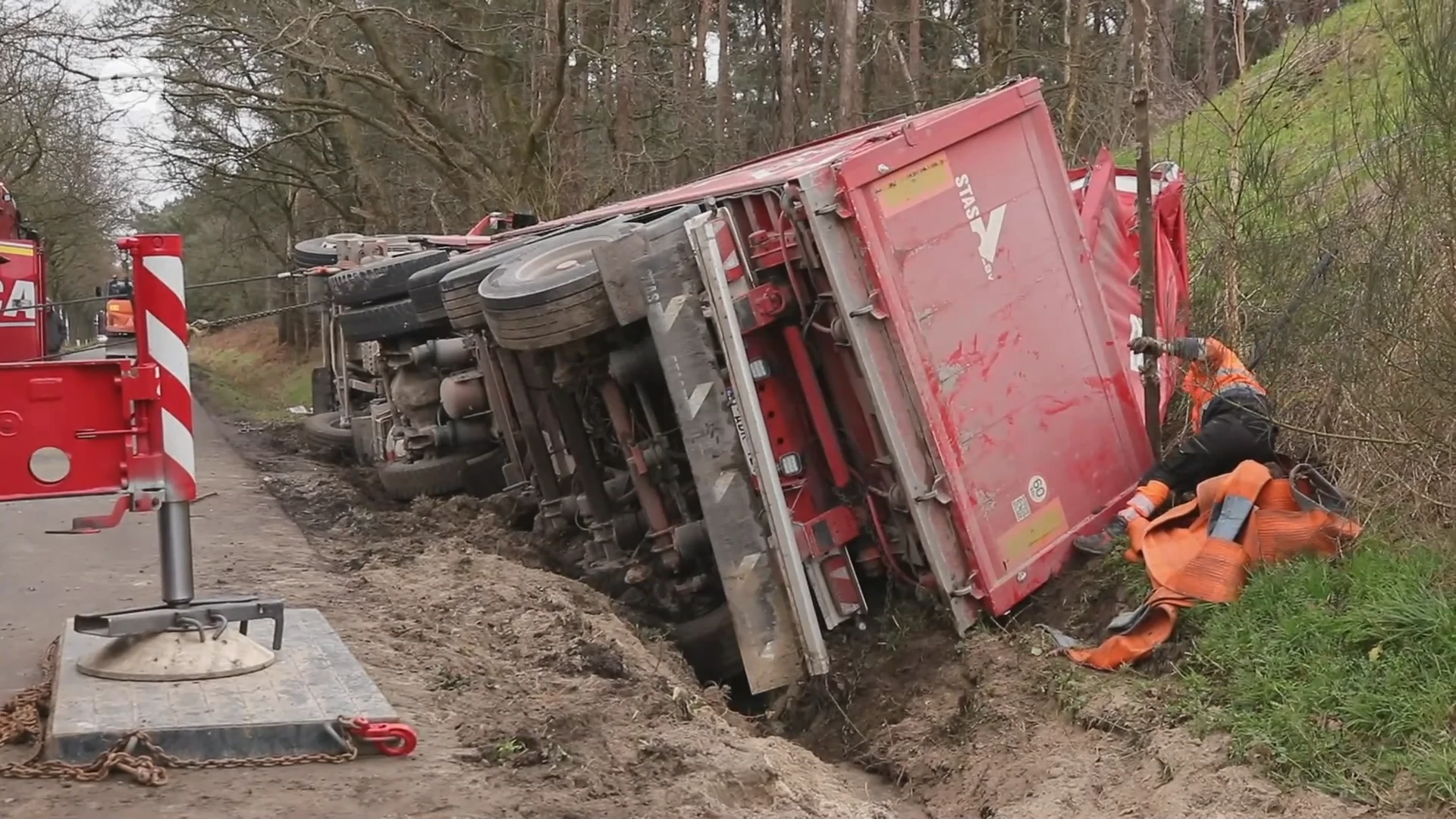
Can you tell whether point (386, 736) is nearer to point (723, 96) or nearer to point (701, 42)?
point (723, 96)

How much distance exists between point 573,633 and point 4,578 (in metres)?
2.89

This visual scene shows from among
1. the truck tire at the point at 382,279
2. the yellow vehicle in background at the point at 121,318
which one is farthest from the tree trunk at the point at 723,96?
the truck tire at the point at 382,279

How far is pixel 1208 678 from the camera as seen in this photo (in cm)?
461

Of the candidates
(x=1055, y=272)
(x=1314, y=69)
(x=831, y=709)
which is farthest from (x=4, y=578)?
(x=1314, y=69)

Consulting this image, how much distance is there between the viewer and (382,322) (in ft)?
26.9

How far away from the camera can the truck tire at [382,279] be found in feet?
27.2

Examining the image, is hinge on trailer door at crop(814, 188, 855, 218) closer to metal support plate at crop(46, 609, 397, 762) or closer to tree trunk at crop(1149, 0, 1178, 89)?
metal support plate at crop(46, 609, 397, 762)

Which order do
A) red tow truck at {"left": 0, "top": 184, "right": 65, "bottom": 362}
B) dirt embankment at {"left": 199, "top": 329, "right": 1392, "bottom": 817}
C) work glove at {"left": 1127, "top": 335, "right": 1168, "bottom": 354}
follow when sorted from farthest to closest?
red tow truck at {"left": 0, "top": 184, "right": 65, "bottom": 362} → work glove at {"left": 1127, "top": 335, "right": 1168, "bottom": 354} → dirt embankment at {"left": 199, "top": 329, "right": 1392, "bottom": 817}

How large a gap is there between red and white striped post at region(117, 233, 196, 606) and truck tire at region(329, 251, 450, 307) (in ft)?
13.7

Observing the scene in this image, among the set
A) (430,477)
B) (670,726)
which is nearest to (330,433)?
(430,477)

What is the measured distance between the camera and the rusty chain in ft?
11.0

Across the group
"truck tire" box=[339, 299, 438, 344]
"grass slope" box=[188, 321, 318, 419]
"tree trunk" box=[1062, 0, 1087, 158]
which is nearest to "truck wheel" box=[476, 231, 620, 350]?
"truck tire" box=[339, 299, 438, 344]

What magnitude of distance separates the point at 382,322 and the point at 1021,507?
167 inches

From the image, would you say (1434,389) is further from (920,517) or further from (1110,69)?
(1110,69)
